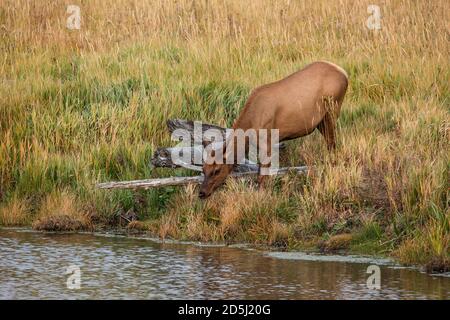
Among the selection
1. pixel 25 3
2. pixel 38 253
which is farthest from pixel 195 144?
pixel 25 3

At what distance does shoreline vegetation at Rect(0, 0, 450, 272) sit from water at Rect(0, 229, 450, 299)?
0.43 metres

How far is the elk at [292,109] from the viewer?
1194 centimetres

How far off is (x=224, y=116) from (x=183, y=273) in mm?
4394

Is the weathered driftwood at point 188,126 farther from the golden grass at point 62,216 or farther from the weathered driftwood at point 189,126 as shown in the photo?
the golden grass at point 62,216

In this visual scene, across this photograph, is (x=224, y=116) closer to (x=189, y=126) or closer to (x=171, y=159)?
(x=189, y=126)

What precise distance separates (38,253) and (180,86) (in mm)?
4269

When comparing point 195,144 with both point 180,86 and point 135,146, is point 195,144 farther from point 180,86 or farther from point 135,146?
point 180,86

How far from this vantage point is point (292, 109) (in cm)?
1230

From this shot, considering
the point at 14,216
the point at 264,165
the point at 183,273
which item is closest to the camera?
the point at 183,273

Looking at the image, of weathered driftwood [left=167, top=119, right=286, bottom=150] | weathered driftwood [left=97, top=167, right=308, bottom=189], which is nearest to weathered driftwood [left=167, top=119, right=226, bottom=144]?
weathered driftwood [left=167, top=119, right=286, bottom=150]

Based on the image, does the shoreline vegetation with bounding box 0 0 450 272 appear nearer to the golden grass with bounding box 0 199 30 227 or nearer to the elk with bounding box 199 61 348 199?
the golden grass with bounding box 0 199 30 227

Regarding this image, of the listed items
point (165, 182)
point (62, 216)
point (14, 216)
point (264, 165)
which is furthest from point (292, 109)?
point (14, 216)

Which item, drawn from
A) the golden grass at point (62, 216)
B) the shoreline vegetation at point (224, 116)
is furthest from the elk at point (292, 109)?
the golden grass at point (62, 216)

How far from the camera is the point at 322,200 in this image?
11.3 metres
